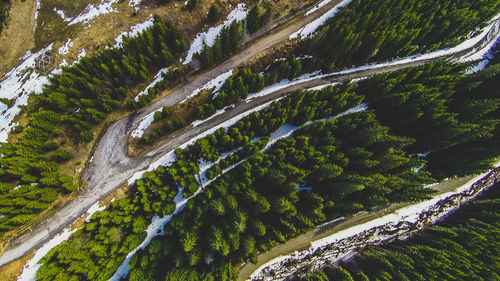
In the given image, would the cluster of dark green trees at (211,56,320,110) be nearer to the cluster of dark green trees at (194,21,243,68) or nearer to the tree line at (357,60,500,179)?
the cluster of dark green trees at (194,21,243,68)

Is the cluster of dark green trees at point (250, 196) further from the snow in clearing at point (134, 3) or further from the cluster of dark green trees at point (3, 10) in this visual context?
the cluster of dark green trees at point (3, 10)

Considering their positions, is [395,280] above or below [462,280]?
above

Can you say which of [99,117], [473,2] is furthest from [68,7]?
[473,2]

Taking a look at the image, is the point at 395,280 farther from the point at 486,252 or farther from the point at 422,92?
the point at 422,92

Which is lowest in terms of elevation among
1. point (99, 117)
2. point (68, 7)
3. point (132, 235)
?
point (132, 235)

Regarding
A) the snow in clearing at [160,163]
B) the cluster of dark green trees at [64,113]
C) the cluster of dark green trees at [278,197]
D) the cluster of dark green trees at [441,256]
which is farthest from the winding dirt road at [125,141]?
the cluster of dark green trees at [441,256]

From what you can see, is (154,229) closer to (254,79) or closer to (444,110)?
(254,79)

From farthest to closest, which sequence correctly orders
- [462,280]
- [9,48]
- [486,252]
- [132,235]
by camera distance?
[9,48], [486,252], [462,280], [132,235]
